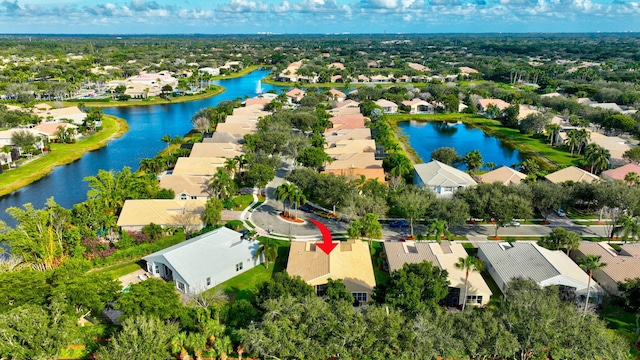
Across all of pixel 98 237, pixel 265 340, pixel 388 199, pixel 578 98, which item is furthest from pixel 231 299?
pixel 578 98

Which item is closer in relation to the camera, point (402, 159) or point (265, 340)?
point (265, 340)

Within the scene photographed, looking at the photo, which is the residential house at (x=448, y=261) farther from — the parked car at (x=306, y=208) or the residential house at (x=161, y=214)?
the residential house at (x=161, y=214)

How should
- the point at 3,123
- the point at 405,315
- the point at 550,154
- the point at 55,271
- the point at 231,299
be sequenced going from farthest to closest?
the point at 3,123 → the point at 550,154 → the point at 231,299 → the point at 55,271 → the point at 405,315

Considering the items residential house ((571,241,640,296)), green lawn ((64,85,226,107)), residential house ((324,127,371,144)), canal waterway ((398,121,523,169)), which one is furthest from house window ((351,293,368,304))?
green lawn ((64,85,226,107))

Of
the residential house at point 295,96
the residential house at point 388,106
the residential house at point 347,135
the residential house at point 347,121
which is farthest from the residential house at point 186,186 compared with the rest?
the residential house at point 295,96

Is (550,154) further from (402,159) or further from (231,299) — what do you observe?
(231,299)
